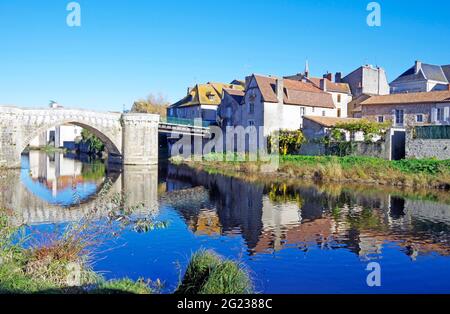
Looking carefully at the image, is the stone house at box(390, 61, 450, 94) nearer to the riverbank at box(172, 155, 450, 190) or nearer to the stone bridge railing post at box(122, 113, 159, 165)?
the riverbank at box(172, 155, 450, 190)

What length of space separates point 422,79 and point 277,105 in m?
17.7

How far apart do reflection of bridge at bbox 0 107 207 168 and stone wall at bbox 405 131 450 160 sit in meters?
20.9

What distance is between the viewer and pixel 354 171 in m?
29.4

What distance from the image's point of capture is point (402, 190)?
2491cm

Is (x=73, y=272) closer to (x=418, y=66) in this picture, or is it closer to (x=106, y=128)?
(x=106, y=128)

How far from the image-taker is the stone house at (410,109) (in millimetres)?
36344

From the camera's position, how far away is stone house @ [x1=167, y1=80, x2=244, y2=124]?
166 ft

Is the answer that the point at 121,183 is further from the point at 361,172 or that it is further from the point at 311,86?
the point at 311,86

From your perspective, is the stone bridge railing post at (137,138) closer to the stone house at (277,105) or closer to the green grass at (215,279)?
the stone house at (277,105)

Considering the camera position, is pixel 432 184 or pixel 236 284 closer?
pixel 236 284

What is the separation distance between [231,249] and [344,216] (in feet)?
21.8

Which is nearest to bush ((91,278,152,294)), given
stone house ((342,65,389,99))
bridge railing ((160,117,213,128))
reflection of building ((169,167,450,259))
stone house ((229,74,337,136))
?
reflection of building ((169,167,450,259))

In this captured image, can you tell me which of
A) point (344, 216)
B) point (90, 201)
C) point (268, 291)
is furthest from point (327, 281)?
point (90, 201)

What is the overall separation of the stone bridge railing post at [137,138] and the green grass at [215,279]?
3348 centimetres
